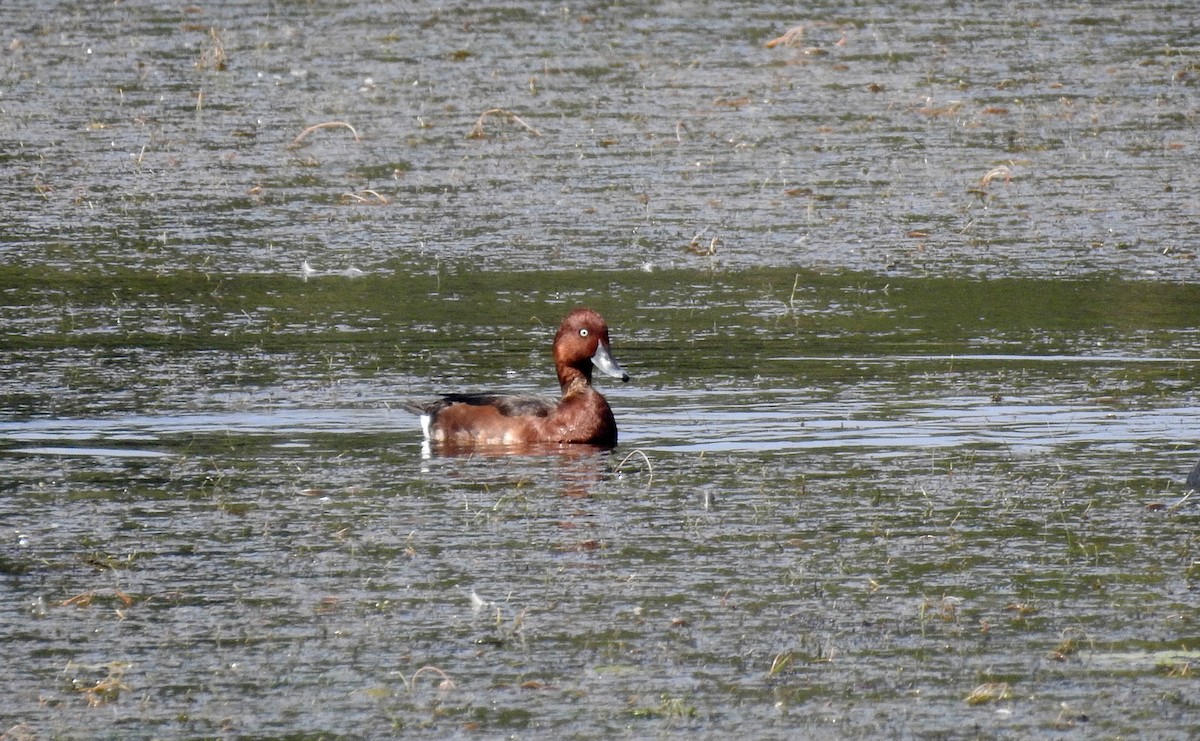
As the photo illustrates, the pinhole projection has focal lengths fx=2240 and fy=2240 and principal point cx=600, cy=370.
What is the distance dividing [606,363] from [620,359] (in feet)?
3.60

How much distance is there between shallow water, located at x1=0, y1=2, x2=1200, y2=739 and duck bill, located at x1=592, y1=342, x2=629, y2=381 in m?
0.23

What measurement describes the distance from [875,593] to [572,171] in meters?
10.1

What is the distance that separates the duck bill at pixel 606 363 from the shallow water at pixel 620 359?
0.23 m

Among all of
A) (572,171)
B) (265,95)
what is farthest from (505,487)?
(265,95)

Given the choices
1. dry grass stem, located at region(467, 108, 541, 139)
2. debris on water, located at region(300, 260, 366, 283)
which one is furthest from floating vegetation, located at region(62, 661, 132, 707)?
dry grass stem, located at region(467, 108, 541, 139)

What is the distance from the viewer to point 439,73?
20594 millimetres

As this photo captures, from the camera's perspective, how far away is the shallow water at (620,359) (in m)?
6.67

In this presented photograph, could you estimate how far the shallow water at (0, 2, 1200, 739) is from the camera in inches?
263

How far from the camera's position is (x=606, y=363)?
1084 cm

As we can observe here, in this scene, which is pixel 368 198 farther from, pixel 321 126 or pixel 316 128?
pixel 316 128

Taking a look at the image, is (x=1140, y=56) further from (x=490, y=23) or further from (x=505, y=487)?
(x=505, y=487)

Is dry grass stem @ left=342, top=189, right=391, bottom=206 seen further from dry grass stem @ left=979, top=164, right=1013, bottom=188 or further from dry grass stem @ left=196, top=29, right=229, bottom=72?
dry grass stem @ left=196, top=29, right=229, bottom=72

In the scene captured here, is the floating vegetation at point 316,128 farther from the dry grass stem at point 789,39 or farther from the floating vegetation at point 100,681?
the floating vegetation at point 100,681

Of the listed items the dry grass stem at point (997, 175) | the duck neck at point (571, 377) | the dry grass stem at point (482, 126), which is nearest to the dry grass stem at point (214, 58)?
the dry grass stem at point (482, 126)
